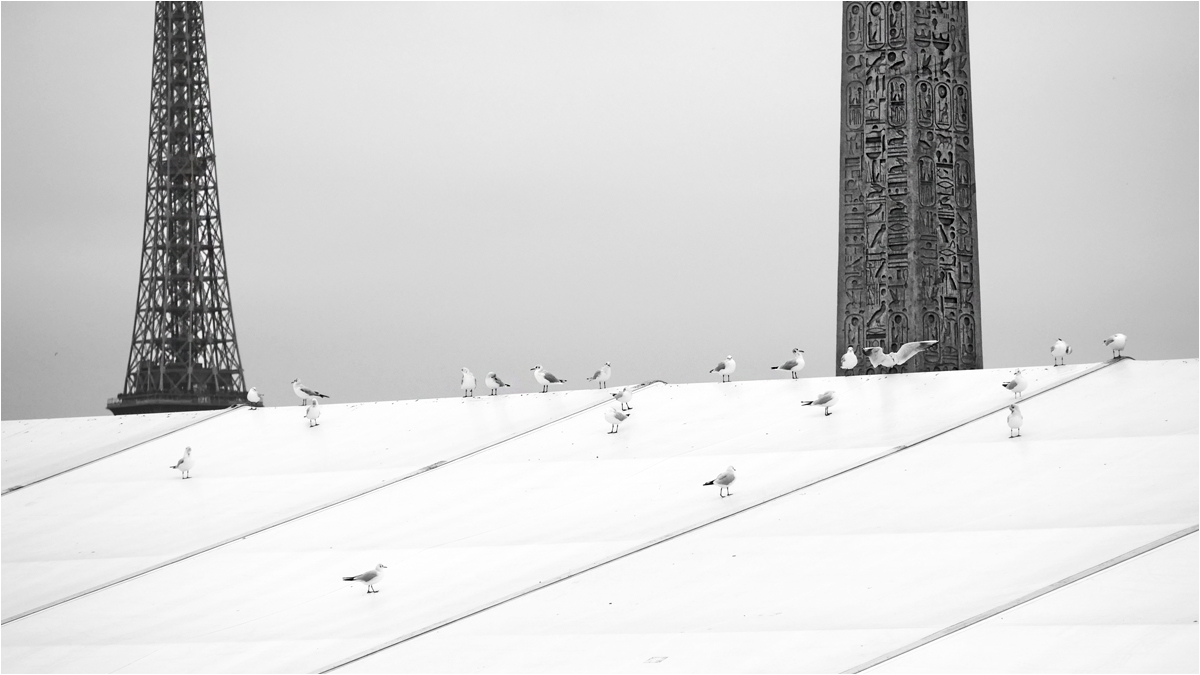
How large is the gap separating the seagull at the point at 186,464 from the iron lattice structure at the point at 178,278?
3778cm

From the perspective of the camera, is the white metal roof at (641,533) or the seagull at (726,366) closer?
the white metal roof at (641,533)

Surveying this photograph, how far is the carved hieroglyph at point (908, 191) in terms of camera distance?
19.7m

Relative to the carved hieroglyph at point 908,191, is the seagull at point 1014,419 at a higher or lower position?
lower

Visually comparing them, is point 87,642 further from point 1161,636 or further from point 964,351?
point 964,351

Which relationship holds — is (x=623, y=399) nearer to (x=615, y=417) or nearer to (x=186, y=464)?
(x=615, y=417)

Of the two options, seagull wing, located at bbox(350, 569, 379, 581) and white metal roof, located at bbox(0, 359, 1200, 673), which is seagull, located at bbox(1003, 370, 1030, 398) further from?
seagull wing, located at bbox(350, 569, 379, 581)

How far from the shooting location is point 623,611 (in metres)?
11.4

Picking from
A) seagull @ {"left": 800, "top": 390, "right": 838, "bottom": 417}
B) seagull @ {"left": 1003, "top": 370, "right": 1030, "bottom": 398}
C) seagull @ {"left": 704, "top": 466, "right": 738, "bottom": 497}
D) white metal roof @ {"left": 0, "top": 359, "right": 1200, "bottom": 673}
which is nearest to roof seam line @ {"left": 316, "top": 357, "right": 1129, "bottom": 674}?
white metal roof @ {"left": 0, "top": 359, "right": 1200, "bottom": 673}

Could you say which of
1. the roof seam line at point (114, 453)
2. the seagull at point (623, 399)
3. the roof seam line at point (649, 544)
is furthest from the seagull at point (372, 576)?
the roof seam line at point (114, 453)

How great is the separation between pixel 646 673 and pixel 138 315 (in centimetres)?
4833

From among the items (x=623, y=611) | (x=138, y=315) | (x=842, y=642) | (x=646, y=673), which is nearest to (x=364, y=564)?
(x=623, y=611)

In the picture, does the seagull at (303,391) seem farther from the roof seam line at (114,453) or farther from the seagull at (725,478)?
the seagull at (725,478)

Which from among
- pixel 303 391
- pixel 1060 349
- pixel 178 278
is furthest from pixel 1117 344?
pixel 178 278

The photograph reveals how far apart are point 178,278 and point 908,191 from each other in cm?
4014
